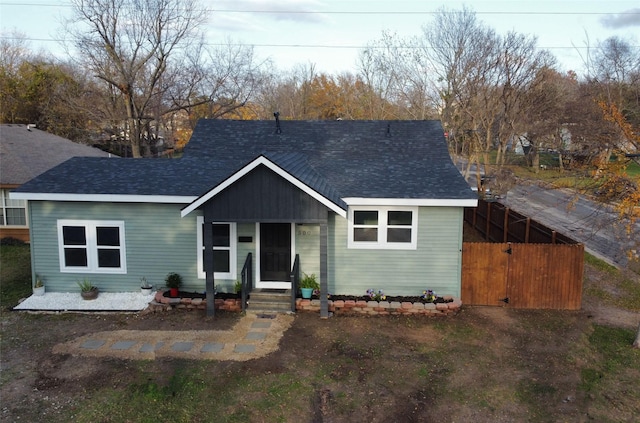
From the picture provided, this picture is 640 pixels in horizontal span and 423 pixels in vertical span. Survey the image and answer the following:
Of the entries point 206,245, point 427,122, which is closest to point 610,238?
point 427,122

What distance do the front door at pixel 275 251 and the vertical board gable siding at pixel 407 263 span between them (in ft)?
3.78

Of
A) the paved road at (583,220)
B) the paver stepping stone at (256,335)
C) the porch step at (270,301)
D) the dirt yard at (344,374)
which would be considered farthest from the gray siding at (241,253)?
the paved road at (583,220)

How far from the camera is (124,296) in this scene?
492 inches

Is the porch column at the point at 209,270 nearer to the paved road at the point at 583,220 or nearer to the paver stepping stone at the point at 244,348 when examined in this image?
the paver stepping stone at the point at 244,348

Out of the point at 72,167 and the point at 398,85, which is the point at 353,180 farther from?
the point at 398,85

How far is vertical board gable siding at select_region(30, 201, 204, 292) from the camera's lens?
12438 mm

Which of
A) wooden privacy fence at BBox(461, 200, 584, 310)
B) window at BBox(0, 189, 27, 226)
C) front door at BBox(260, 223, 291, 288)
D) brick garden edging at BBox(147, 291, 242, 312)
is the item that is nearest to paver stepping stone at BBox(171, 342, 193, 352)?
brick garden edging at BBox(147, 291, 242, 312)

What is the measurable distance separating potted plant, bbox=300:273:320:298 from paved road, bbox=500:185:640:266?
5495 mm

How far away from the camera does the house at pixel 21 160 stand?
18.6 m

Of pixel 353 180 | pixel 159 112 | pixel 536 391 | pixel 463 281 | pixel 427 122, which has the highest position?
pixel 159 112

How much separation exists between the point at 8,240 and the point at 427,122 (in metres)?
16.5

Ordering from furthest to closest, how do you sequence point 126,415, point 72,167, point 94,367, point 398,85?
point 398,85
point 72,167
point 94,367
point 126,415

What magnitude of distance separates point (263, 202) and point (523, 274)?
22.3ft

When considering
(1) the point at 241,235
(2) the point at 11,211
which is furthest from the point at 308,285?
(2) the point at 11,211
